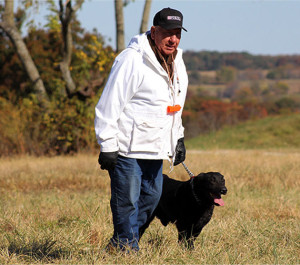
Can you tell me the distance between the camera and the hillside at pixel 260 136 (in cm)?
2088

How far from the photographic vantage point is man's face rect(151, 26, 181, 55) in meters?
3.84

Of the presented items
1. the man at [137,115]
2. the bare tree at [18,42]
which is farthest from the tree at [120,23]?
the man at [137,115]

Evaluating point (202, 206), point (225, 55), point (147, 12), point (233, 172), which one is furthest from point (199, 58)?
point (202, 206)

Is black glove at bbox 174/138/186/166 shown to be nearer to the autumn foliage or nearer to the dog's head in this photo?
the dog's head

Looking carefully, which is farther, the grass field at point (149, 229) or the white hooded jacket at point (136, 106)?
the grass field at point (149, 229)

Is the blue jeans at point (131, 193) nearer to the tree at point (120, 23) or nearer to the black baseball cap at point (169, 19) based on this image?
the black baseball cap at point (169, 19)

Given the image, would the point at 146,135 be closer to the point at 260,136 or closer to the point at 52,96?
the point at 52,96

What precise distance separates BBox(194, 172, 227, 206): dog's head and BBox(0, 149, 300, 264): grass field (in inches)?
16.4

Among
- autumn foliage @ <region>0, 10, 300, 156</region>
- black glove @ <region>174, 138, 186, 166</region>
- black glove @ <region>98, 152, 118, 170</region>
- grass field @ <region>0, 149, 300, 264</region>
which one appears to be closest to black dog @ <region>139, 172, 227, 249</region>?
grass field @ <region>0, 149, 300, 264</region>

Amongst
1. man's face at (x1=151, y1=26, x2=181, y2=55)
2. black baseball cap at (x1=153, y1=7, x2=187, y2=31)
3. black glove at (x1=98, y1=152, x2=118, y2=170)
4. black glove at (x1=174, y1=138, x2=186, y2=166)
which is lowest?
black glove at (x1=174, y1=138, x2=186, y2=166)

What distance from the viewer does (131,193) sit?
12.6 ft

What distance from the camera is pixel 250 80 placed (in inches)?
3056

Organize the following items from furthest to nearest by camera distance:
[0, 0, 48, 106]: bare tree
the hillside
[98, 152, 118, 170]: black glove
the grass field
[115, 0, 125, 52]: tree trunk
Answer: the hillside → [115, 0, 125, 52]: tree trunk → [0, 0, 48, 106]: bare tree → the grass field → [98, 152, 118, 170]: black glove

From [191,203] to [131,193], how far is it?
0.99 meters
